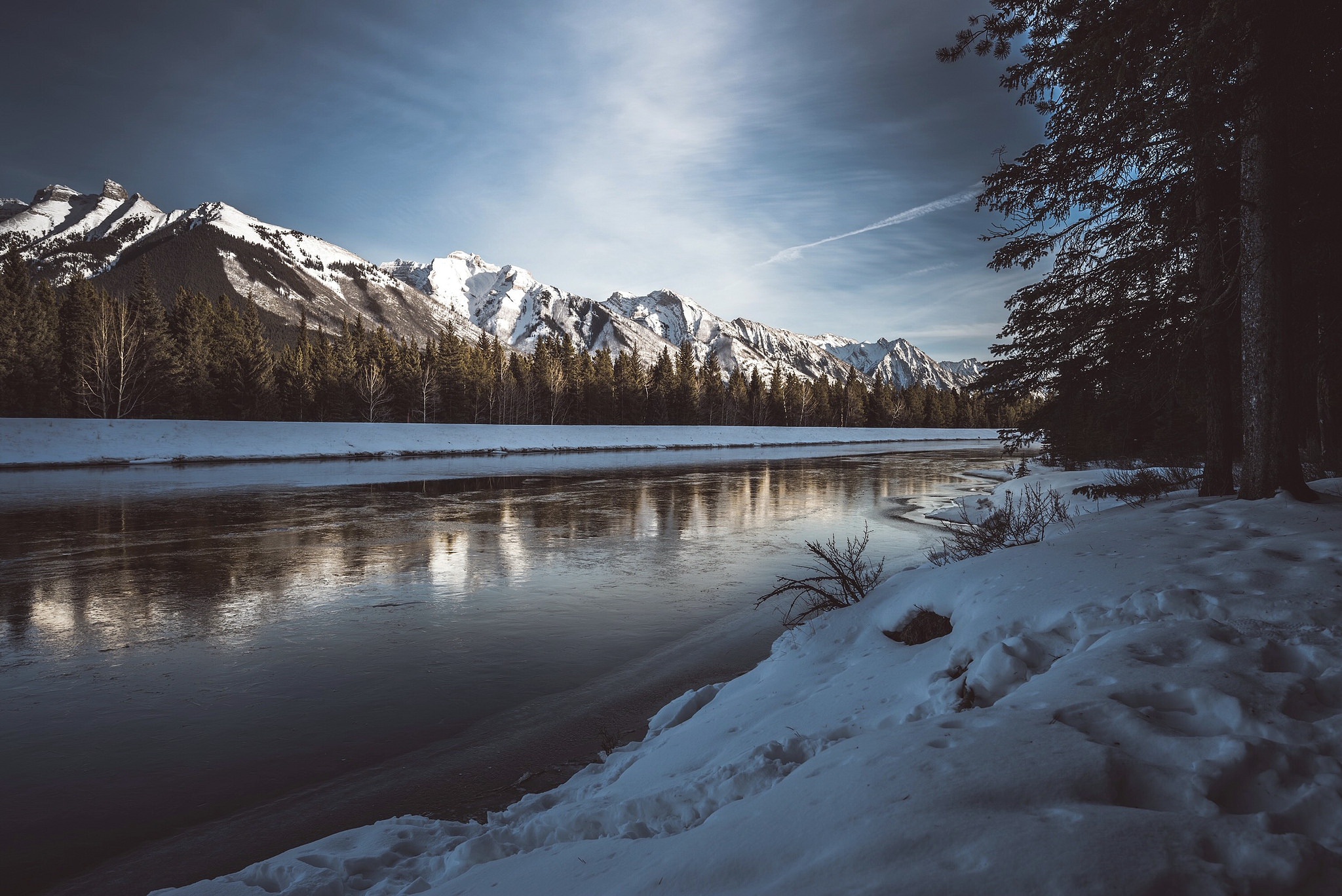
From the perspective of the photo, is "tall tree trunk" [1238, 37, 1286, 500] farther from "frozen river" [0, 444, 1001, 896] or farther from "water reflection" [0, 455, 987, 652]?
"water reflection" [0, 455, 987, 652]

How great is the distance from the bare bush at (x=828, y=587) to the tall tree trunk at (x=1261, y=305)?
3993 millimetres

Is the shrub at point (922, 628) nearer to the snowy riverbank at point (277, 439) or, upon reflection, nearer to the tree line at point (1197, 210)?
the tree line at point (1197, 210)

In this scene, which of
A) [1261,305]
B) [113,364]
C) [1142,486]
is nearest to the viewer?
[1261,305]

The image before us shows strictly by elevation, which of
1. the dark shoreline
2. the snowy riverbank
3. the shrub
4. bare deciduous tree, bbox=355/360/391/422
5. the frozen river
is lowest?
the dark shoreline

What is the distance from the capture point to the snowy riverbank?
2653cm

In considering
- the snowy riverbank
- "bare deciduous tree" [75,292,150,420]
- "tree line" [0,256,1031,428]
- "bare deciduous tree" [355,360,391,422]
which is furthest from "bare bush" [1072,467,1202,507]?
"bare deciduous tree" [355,360,391,422]

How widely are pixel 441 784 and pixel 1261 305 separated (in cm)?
868

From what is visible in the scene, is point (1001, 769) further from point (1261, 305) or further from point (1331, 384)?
point (1331, 384)

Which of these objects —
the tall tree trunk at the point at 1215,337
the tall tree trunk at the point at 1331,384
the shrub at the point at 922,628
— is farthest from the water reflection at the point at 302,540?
the tall tree trunk at the point at 1331,384

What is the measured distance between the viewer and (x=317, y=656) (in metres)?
6.18

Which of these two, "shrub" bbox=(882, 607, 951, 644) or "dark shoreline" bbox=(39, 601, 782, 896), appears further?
"shrub" bbox=(882, 607, 951, 644)

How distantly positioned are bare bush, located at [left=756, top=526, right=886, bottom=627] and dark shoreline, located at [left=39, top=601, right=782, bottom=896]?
1.07 m

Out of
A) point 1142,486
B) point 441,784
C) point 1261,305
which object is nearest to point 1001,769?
point 441,784

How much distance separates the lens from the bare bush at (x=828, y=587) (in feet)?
21.0
